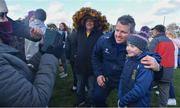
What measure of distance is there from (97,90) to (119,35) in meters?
1.07

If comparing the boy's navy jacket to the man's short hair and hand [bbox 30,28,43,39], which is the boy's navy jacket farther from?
hand [bbox 30,28,43,39]

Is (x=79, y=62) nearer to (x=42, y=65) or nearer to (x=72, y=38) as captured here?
(x=72, y=38)

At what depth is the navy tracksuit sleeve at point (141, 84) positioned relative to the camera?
4.37m

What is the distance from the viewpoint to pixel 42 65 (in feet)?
9.21

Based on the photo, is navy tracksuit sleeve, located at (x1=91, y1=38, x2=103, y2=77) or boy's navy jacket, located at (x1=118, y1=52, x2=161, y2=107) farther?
navy tracksuit sleeve, located at (x1=91, y1=38, x2=103, y2=77)

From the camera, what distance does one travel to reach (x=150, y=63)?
4293mm

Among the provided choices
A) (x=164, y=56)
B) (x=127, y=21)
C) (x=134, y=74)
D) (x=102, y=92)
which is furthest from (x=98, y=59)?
(x=164, y=56)

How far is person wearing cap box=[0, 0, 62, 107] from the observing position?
2473 mm

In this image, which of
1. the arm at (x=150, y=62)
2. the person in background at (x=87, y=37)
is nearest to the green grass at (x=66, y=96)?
the person in background at (x=87, y=37)

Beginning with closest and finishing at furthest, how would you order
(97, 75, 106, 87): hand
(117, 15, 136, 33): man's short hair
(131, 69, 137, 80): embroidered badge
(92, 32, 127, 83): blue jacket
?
(131, 69, 137, 80): embroidered badge
(117, 15, 136, 33): man's short hair
(92, 32, 127, 83): blue jacket
(97, 75, 106, 87): hand

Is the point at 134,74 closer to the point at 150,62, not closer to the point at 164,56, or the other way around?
the point at 150,62

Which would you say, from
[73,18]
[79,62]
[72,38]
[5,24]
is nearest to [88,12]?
[73,18]

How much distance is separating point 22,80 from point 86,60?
5137 millimetres

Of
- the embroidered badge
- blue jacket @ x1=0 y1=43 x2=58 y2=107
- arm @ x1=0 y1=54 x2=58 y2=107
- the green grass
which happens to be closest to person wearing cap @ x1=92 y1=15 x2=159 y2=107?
the embroidered badge
